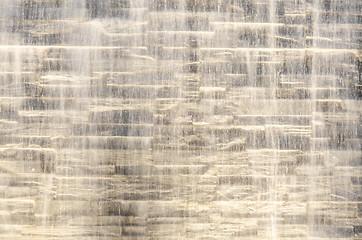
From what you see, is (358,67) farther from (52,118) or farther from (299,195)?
(52,118)

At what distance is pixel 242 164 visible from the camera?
140 cm

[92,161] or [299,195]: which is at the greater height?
[92,161]

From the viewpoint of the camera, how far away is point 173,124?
1398 mm

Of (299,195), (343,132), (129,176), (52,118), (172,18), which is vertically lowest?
(299,195)

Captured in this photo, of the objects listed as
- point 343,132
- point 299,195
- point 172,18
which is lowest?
point 299,195

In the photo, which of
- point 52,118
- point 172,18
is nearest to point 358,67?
point 172,18

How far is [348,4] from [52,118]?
1.51m

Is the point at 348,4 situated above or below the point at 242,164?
above

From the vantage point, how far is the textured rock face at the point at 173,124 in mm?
1378

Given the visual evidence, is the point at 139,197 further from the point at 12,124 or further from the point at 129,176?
the point at 12,124

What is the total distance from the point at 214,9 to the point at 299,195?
964mm

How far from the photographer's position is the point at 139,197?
4.52 ft

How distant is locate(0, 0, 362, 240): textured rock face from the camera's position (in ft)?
4.52

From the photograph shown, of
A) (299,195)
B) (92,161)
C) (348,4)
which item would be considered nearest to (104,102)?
(92,161)
